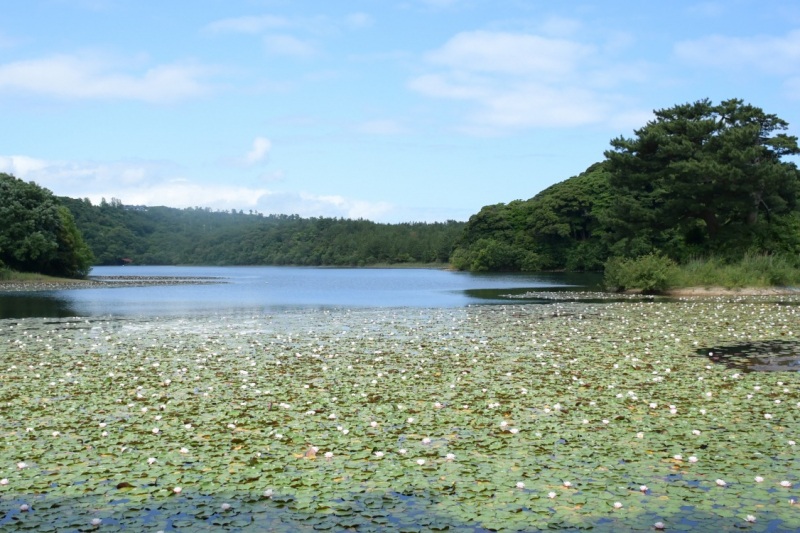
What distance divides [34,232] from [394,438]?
8012 centimetres

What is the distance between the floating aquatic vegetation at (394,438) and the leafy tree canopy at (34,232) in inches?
2594

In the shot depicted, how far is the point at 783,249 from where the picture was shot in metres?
55.6

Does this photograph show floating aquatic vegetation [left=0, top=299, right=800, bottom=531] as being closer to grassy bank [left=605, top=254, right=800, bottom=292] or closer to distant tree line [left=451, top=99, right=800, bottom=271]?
grassy bank [left=605, top=254, right=800, bottom=292]

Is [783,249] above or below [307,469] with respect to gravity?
above

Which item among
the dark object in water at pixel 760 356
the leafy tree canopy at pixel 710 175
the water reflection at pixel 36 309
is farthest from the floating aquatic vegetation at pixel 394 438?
the leafy tree canopy at pixel 710 175

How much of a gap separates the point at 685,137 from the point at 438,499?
53203 mm

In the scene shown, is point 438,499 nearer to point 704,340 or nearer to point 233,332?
point 704,340

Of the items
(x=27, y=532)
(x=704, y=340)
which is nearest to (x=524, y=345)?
(x=704, y=340)

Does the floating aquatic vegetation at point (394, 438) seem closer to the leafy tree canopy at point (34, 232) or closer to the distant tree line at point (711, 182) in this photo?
the distant tree line at point (711, 182)

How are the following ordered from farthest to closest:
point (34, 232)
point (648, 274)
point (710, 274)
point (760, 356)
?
point (34, 232)
point (648, 274)
point (710, 274)
point (760, 356)

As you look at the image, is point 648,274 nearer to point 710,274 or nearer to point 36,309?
point 710,274

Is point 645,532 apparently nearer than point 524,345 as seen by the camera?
Yes

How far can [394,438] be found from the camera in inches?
412

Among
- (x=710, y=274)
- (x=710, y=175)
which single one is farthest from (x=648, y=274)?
(x=710, y=175)
